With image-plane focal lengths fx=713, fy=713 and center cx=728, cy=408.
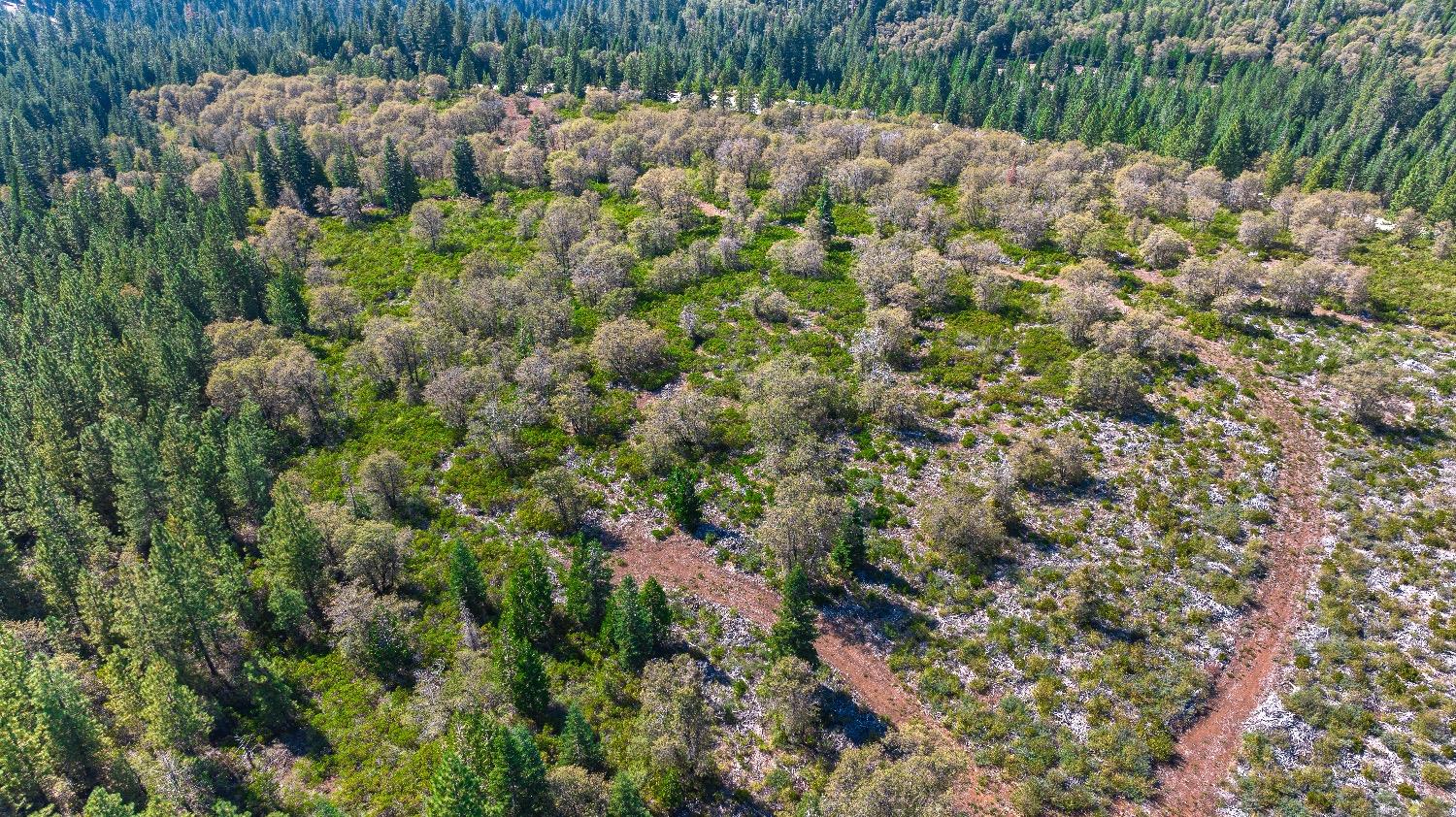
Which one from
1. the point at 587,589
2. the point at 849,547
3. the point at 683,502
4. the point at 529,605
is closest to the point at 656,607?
the point at 587,589

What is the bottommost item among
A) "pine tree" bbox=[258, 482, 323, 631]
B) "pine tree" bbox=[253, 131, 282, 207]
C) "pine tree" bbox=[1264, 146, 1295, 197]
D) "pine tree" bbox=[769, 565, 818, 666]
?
"pine tree" bbox=[258, 482, 323, 631]

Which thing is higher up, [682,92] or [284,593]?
[682,92]

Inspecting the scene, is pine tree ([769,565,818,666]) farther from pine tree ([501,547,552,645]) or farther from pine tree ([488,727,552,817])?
pine tree ([501,547,552,645])

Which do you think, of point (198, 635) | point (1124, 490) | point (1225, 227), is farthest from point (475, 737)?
point (1225, 227)

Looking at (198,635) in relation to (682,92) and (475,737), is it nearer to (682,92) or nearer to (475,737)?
(475,737)

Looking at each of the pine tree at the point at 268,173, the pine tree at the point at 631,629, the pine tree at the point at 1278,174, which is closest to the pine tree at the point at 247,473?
the pine tree at the point at 631,629

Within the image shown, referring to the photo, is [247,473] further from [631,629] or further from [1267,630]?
[1267,630]

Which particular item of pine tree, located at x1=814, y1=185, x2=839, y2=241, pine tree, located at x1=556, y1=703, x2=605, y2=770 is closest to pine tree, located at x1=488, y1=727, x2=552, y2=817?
pine tree, located at x1=556, y1=703, x2=605, y2=770
